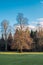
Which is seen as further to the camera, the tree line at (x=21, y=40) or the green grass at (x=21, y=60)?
the tree line at (x=21, y=40)

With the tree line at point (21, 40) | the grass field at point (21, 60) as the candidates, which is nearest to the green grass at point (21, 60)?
the grass field at point (21, 60)

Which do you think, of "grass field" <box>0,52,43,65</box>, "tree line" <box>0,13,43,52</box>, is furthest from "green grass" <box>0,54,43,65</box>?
"tree line" <box>0,13,43,52</box>

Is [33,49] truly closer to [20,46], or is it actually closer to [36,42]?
[36,42]

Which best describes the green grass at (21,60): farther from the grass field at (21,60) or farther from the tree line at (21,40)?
the tree line at (21,40)

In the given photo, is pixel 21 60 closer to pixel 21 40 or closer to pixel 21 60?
pixel 21 60

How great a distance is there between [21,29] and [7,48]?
1194 cm

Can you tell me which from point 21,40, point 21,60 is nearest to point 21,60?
point 21,60

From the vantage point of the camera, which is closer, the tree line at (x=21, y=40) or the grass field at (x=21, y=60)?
the grass field at (x=21, y=60)

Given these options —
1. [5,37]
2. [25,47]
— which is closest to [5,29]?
[5,37]

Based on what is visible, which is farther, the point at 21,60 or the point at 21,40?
the point at 21,40

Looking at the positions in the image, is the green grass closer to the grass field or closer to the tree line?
the grass field

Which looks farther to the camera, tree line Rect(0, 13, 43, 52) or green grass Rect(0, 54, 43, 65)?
tree line Rect(0, 13, 43, 52)

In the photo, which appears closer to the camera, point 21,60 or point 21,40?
point 21,60

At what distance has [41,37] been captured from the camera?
70.7m
